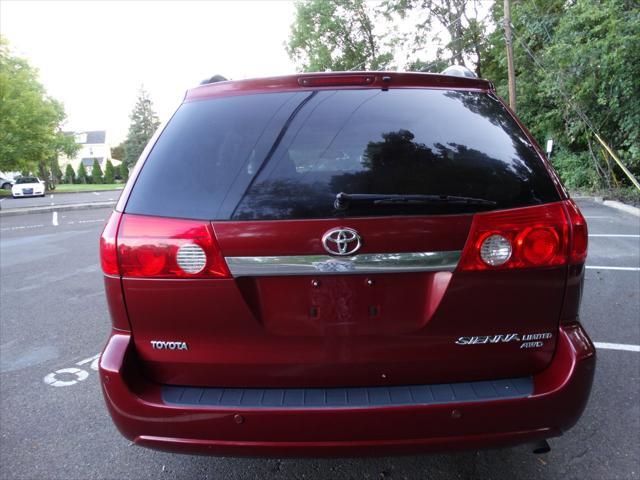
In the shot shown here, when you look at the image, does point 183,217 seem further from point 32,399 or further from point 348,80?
point 32,399

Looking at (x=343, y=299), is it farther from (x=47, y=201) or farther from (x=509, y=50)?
(x=47, y=201)

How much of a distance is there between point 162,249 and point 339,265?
0.65m

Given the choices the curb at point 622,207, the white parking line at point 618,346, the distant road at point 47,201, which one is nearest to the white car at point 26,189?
the distant road at point 47,201

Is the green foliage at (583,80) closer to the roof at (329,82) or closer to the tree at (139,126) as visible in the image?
the roof at (329,82)

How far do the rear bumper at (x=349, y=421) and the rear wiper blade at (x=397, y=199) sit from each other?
0.63 metres

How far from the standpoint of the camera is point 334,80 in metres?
Answer: 1.98

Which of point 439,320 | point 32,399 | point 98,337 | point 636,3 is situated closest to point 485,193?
point 439,320

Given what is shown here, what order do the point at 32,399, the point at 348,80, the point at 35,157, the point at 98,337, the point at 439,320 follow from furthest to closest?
the point at 35,157
the point at 98,337
the point at 32,399
the point at 348,80
the point at 439,320

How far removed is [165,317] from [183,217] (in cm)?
37

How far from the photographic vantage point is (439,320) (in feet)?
5.64

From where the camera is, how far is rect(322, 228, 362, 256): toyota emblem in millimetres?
1655

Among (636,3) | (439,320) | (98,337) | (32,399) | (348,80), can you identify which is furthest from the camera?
(636,3)

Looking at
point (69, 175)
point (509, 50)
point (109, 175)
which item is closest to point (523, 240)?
point (509, 50)

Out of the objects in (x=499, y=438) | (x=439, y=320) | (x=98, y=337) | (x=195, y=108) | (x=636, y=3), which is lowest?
(x=98, y=337)
